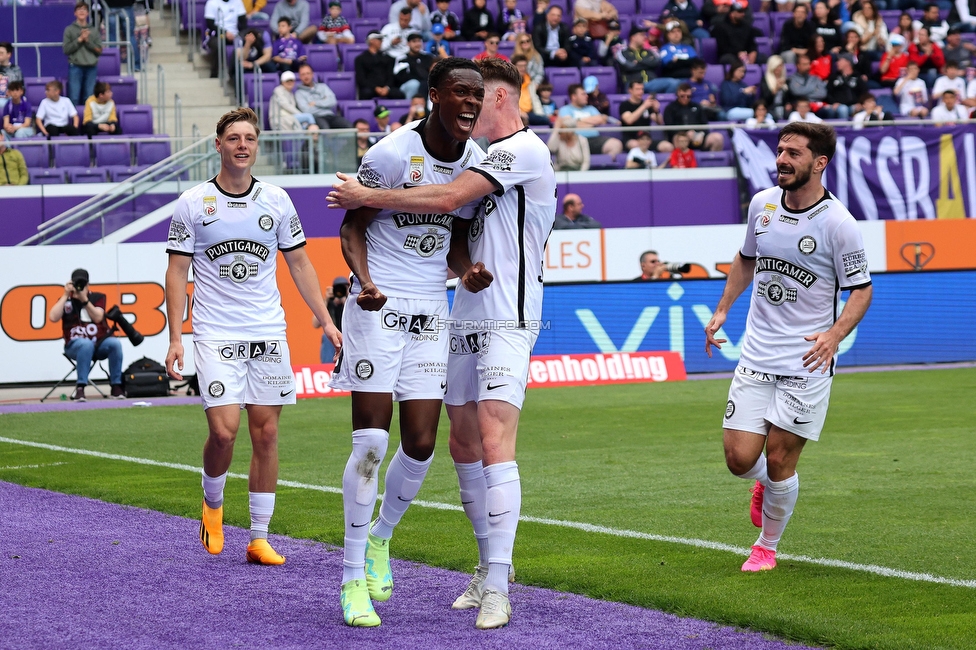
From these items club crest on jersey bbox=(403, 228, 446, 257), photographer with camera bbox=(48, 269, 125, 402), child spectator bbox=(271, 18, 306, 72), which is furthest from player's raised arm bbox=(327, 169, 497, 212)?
child spectator bbox=(271, 18, 306, 72)

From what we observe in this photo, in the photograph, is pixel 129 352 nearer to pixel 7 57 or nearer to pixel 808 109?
pixel 7 57

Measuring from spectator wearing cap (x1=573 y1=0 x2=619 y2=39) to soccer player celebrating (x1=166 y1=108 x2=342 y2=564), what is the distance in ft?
64.3

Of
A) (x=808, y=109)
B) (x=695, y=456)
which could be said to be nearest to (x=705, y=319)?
(x=808, y=109)

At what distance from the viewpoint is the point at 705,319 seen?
20219mm

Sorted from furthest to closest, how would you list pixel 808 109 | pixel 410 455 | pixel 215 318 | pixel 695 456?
pixel 808 109 → pixel 695 456 → pixel 215 318 → pixel 410 455

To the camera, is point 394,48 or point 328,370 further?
point 394,48

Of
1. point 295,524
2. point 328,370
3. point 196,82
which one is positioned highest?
point 196,82

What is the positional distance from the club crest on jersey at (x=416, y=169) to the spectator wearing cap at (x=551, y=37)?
19813 millimetres

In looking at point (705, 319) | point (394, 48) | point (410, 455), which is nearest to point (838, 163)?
point (705, 319)

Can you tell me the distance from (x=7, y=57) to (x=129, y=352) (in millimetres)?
6823

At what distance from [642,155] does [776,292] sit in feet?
51.4

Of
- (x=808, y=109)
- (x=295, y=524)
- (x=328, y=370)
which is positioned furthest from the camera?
(x=808, y=109)

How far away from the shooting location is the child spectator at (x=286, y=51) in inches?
924

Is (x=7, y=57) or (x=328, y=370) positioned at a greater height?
(x=7, y=57)
